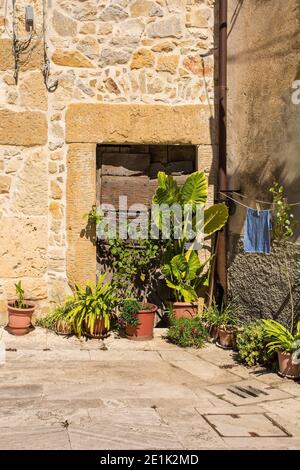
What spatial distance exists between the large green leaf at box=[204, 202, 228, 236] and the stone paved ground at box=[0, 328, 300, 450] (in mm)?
1442

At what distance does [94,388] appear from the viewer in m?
4.67

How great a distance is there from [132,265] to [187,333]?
1.26 meters

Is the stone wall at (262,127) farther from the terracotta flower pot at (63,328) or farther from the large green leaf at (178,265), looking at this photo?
the terracotta flower pot at (63,328)

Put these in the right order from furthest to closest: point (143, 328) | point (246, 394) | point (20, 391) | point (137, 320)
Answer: point (143, 328), point (137, 320), point (246, 394), point (20, 391)

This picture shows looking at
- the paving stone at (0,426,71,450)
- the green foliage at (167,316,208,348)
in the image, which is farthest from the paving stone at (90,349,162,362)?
the paving stone at (0,426,71,450)

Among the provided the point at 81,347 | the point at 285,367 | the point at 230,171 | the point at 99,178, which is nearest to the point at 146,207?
the point at 99,178

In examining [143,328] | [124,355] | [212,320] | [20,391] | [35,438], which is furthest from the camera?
[212,320]

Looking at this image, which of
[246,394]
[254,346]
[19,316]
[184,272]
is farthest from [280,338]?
[19,316]

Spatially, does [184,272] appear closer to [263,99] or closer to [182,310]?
[182,310]

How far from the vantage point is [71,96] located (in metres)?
6.92

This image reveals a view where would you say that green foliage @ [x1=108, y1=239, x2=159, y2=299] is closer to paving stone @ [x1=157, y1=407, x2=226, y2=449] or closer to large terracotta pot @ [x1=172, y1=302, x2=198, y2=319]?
large terracotta pot @ [x1=172, y1=302, x2=198, y2=319]

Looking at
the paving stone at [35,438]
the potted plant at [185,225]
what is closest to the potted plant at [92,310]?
the potted plant at [185,225]

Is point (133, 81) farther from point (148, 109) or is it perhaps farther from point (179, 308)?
point (179, 308)
